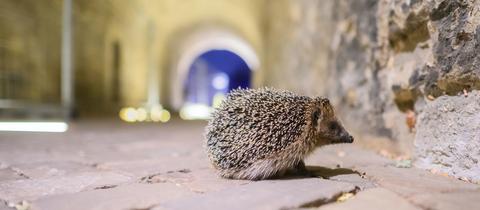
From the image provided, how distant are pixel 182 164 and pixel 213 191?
42.3 inches

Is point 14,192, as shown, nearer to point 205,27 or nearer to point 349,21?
point 349,21

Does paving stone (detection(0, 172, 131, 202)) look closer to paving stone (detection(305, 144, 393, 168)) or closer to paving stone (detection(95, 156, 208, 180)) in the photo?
paving stone (detection(95, 156, 208, 180))

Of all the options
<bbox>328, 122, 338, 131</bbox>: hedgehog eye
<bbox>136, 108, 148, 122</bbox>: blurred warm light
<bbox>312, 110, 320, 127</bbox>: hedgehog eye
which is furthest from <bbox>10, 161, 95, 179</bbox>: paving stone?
<bbox>136, 108, 148, 122</bbox>: blurred warm light

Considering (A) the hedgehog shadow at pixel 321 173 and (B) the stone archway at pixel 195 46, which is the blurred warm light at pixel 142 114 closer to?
(B) the stone archway at pixel 195 46

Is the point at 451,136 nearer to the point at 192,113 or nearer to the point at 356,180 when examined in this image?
the point at 356,180

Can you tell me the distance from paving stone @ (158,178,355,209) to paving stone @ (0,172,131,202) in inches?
28.7

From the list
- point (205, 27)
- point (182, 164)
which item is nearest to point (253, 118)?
point (182, 164)

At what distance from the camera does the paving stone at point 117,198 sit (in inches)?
82.9

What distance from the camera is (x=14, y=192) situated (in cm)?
240

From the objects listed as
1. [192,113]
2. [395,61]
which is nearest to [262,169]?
[395,61]

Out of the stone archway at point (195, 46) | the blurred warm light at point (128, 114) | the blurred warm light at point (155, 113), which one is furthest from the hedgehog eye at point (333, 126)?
the stone archway at point (195, 46)

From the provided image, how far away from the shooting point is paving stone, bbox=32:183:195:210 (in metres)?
2.11

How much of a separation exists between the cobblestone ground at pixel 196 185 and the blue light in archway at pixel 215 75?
2811 centimetres

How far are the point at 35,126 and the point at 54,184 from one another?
15.8 ft
